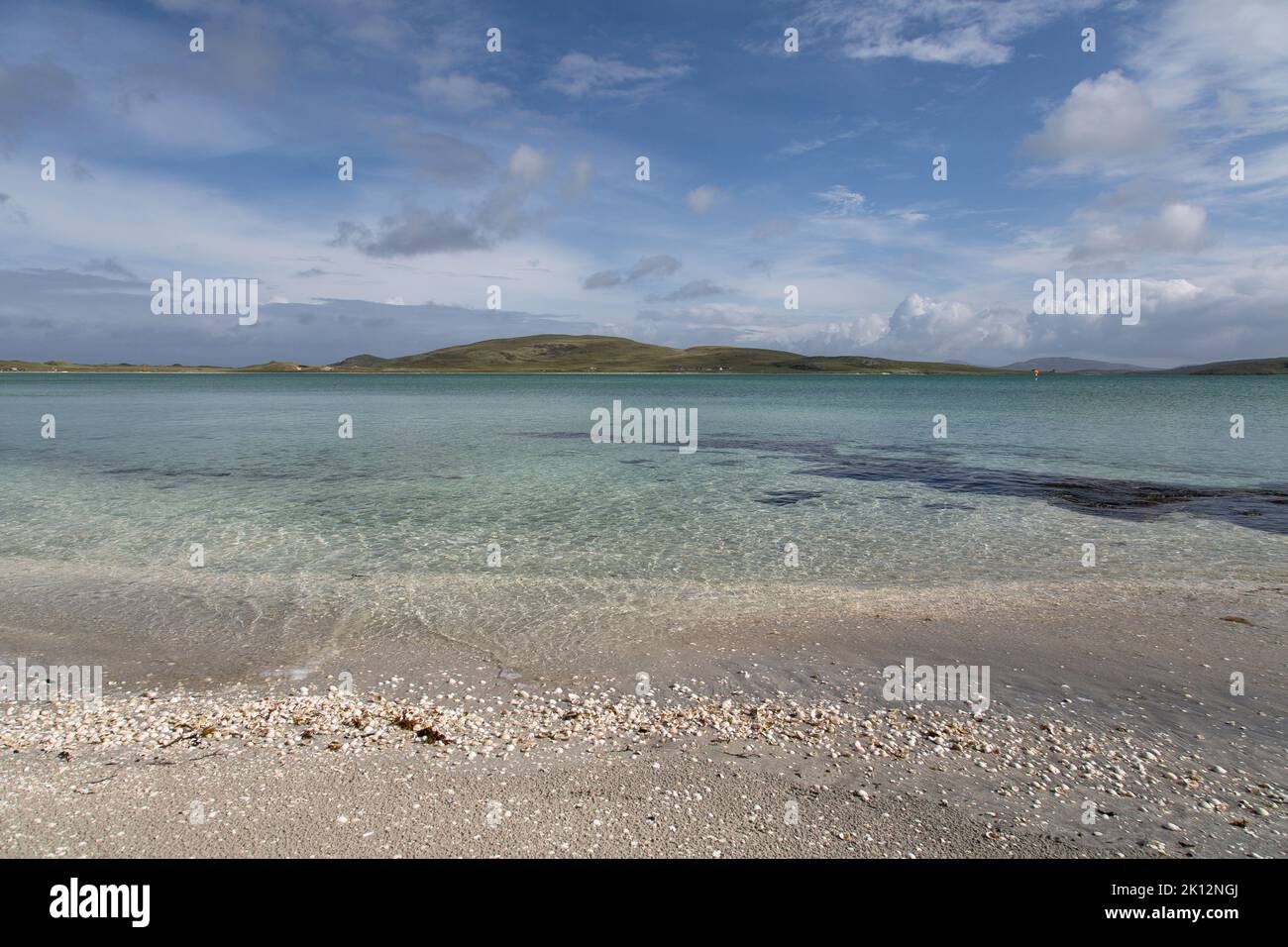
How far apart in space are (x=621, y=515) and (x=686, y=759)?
43.3 feet

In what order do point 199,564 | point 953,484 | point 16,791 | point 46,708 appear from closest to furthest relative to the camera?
1. point 16,791
2. point 46,708
3. point 199,564
4. point 953,484

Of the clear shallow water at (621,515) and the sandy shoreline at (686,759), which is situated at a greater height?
the clear shallow water at (621,515)

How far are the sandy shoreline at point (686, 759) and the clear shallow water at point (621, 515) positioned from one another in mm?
2989

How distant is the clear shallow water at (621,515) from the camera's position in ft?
45.5

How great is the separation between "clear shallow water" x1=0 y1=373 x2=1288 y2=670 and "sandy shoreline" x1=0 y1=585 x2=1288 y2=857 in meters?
2.99

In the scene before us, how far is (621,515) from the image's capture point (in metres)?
19.9

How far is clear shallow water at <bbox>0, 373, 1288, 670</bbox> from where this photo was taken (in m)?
13.9

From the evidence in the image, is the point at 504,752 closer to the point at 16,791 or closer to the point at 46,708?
the point at 16,791
